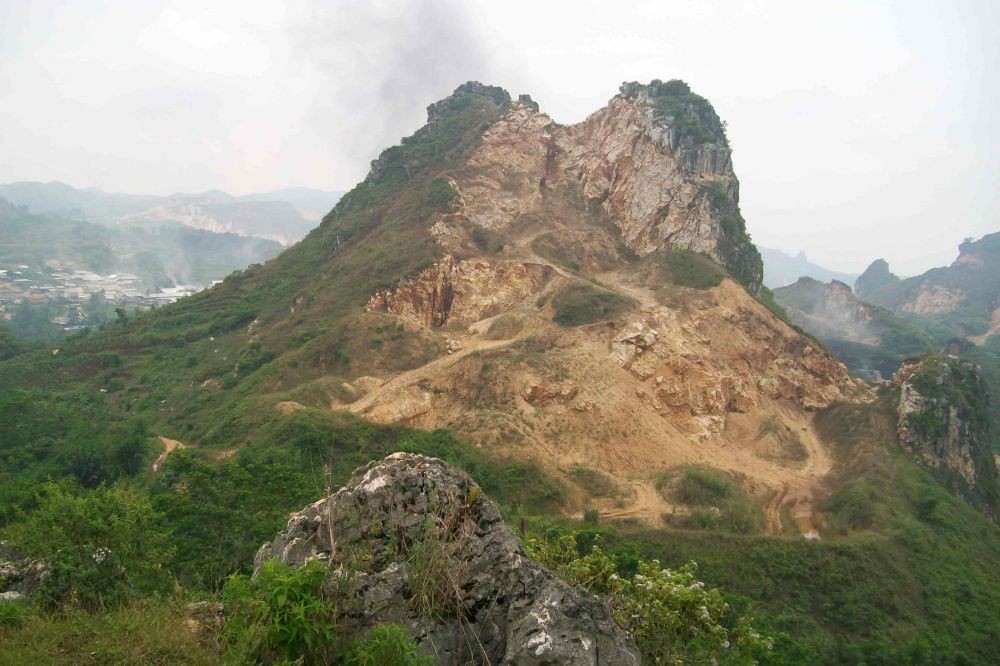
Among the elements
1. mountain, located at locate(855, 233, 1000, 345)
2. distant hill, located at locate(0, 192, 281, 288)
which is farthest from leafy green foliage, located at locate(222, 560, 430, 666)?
distant hill, located at locate(0, 192, 281, 288)

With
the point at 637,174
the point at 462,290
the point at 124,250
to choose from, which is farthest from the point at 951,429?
the point at 124,250

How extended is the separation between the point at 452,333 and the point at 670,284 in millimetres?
18543

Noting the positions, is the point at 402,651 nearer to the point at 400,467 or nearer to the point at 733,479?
the point at 400,467

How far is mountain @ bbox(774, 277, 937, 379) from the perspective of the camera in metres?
72.2

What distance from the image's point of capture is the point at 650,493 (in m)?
27.3

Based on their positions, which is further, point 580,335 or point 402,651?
point 580,335

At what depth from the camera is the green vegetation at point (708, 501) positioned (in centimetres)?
2464

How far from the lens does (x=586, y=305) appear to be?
39438mm

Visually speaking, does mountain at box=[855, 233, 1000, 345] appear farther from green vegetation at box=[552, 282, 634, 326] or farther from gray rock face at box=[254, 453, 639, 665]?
gray rock face at box=[254, 453, 639, 665]

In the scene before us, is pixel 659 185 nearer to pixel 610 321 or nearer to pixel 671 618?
pixel 610 321

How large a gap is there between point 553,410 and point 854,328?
265 feet

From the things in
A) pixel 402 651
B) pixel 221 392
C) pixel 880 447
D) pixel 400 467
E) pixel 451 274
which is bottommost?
pixel 221 392

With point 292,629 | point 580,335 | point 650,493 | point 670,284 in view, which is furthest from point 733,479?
point 292,629

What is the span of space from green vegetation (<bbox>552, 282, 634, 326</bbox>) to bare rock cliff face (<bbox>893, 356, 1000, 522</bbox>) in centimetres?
1859
